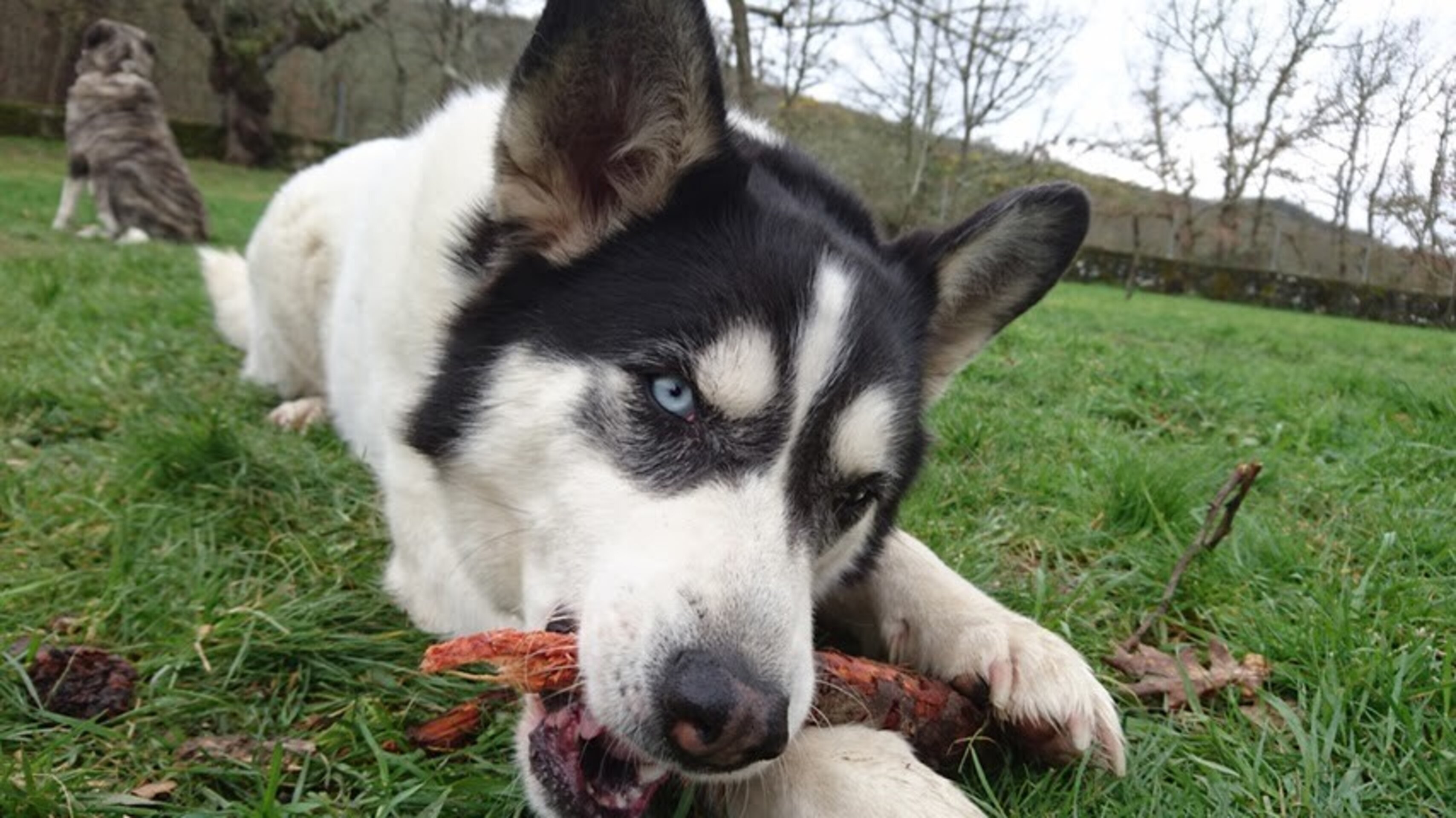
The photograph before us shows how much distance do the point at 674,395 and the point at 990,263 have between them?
3.59 feet

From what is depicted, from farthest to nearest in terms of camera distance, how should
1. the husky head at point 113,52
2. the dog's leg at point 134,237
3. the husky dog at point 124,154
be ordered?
1. the husky head at point 113,52
2. the husky dog at point 124,154
3. the dog's leg at point 134,237

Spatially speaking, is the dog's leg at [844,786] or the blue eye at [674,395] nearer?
the dog's leg at [844,786]

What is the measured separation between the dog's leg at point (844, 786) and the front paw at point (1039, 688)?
0.25 m

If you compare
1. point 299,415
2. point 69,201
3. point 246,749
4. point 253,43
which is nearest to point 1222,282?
point 253,43

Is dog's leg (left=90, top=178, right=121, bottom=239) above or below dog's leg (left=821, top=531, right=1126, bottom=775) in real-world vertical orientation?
Answer: below

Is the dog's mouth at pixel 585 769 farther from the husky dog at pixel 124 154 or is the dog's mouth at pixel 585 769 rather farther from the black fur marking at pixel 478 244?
the husky dog at pixel 124 154

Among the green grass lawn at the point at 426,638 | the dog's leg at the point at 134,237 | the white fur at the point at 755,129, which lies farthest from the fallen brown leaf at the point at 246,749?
the dog's leg at the point at 134,237

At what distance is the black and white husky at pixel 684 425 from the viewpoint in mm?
1592

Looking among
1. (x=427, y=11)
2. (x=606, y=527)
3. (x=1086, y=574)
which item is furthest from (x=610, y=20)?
(x=427, y=11)

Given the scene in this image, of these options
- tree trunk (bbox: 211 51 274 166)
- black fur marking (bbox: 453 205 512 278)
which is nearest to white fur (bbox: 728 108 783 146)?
black fur marking (bbox: 453 205 512 278)

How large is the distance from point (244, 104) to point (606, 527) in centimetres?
2777

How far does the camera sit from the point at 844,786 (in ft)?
5.43

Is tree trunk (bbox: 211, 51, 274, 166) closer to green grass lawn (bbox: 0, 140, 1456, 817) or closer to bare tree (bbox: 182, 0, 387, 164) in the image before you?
bare tree (bbox: 182, 0, 387, 164)

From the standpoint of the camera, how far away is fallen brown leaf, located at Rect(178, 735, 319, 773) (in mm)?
1793
